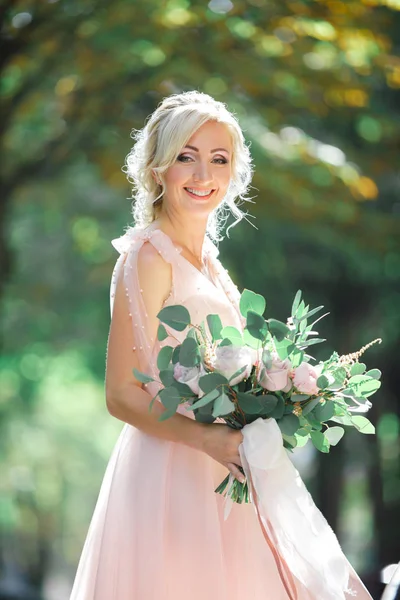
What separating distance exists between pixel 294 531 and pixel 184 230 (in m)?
1.07

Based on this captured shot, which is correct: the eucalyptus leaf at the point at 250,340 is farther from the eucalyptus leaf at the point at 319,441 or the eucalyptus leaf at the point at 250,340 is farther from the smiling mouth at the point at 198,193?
the smiling mouth at the point at 198,193

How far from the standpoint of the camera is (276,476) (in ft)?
10.3

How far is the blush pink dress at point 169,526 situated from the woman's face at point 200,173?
6.2 inches

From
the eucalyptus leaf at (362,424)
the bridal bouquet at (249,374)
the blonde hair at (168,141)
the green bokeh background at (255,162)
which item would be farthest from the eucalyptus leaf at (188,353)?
the green bokeh background at (255,162)

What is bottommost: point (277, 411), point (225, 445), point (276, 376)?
point (225, 445)

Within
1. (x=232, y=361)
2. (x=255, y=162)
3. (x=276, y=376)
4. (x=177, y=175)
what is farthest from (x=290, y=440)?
(x=255, y=162)

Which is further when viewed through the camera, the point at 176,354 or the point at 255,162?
the point at 255,162

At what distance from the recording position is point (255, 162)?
29.3 ft

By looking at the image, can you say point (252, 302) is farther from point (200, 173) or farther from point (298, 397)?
point (200, 173)

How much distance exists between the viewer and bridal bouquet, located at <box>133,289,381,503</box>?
9.85 ft

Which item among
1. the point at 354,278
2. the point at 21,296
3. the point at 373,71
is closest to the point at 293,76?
the point at 373,71

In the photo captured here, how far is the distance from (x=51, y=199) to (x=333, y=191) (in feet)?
11.2

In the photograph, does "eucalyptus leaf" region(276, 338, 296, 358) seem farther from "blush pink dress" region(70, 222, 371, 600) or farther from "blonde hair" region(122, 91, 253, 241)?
"blonde hair" region(122, 91, 253, 241)

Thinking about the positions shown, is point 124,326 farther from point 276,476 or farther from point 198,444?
point 276,476
